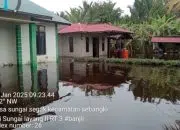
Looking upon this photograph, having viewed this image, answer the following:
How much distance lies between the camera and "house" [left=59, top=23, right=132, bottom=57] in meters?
27.0

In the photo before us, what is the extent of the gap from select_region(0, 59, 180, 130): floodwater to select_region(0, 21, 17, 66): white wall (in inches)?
134

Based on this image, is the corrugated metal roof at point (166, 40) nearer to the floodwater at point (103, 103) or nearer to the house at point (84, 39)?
the house at point (84, 39)

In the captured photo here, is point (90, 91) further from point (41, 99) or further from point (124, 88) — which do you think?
point (41, 99)

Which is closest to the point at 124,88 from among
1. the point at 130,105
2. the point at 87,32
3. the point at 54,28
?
the point at 130,105

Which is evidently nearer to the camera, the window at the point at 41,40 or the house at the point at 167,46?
the window at the point at 41,40

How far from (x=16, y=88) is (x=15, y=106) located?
2.80m

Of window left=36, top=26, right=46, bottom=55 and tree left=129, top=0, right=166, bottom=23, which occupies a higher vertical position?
tree left=129, top=0, right=166, bottom=23

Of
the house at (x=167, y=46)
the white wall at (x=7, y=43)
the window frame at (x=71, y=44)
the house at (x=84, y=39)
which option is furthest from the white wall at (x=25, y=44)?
the house at (x=167, y=46)

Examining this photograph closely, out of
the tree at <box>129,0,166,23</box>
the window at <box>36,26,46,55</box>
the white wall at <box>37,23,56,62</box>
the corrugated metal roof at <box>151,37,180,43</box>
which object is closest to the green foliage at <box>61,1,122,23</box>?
the tree at <box>129,0,166,23</box>

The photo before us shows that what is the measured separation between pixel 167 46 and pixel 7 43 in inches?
834

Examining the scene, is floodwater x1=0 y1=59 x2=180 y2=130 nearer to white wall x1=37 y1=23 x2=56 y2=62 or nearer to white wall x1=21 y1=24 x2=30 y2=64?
white wall x1=21 y1=24 x2=30 y2=64

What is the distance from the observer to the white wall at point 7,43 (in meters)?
16.9

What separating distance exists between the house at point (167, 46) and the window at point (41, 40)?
549 inches

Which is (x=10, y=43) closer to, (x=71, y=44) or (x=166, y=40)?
(x=71, y=44)
